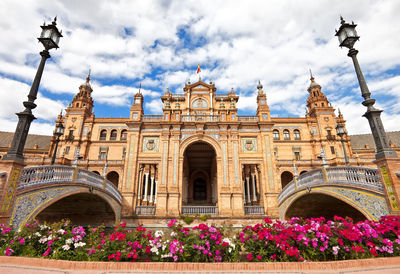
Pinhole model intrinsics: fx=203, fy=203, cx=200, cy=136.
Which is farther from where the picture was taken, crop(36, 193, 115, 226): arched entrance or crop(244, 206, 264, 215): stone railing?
crop(244, 206, 264, 215): stone railing

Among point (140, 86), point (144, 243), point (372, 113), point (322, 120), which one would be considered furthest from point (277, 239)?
point (322, 120)

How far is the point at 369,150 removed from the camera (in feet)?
119

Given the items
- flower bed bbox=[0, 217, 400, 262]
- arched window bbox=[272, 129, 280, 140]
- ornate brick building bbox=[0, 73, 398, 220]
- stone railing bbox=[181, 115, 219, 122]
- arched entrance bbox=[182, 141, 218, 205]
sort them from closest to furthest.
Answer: flower bed bbox=[0, 217, 400, 262] → ornate brick building bbox=[0, 73, 398, 220] → stone railing bbox=[181, 115, 219, 122] → arched entrance bbox=[182, 141, 218, 205] → arched window bbox=[272, 129, 280, 140]

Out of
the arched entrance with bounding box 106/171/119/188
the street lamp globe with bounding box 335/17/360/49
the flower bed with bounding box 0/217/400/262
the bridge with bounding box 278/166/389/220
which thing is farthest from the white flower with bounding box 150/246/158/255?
the arched entrance with bounding box 106/171/119/188

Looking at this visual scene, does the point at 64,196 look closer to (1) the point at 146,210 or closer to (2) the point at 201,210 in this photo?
(1) the point at 146,210

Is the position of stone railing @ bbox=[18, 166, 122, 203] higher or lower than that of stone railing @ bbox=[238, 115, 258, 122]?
lower

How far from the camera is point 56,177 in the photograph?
9.54m

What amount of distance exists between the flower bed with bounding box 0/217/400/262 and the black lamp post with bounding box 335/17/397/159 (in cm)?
249

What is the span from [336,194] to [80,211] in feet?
54.7

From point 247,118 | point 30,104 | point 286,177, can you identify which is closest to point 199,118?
point 247,118

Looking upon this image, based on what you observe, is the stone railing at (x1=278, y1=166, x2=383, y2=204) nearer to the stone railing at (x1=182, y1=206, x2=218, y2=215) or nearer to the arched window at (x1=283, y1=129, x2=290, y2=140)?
the stone railing at (x1=182, y1=206, x2=218, y2=215)

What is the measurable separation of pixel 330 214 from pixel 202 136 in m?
11.8

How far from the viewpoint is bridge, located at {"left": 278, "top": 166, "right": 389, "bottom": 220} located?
25.8 feet

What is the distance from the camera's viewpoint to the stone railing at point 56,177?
7.72 m
